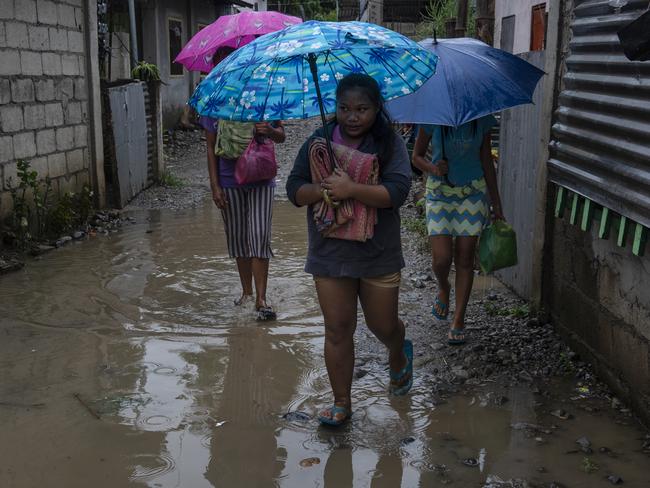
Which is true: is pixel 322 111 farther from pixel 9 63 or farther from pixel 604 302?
pixel 9 63

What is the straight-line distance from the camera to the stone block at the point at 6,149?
7297mm

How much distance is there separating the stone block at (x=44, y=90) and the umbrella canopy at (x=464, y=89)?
4690 mm

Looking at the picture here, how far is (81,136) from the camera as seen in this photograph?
9.05m

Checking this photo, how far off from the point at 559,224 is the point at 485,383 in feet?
4.19

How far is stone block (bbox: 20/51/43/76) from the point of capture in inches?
303

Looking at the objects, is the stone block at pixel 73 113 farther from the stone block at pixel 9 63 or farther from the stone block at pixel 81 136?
the stone block at pixel 9 63

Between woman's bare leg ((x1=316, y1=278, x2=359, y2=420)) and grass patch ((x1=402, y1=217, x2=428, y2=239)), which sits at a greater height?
woman's bare leg ((x1=316, y1=278, x2=359, y2=420))

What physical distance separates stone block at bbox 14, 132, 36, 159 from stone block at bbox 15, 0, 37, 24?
114 centimetres

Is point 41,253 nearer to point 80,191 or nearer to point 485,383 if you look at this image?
point 80,191

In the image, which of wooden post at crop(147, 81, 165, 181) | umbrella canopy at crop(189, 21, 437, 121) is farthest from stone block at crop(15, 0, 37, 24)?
umbrella canopy at crop(189, 21, 437, 121)

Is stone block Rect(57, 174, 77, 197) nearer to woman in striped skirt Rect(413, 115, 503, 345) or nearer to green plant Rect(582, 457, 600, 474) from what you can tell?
woman in striped skirt Rect(413, 115, 503, 345)

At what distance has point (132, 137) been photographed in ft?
34.2

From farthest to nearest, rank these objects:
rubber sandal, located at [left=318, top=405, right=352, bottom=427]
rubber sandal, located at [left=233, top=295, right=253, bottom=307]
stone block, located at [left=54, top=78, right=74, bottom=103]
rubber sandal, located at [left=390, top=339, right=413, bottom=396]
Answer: stone block, located at [left=54, top=78, right=74, bottom=103]
rubber sandal, located at [left=233, top=295, right=253, bottom=307]
rubber sandal, located at [left=390, top=339, right=413, bottom=396]
rubber sandal, located at [left=318, top=405, right=352, bottom=427]

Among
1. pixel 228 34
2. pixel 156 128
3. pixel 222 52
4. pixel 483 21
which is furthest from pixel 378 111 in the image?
pixel 156 128
